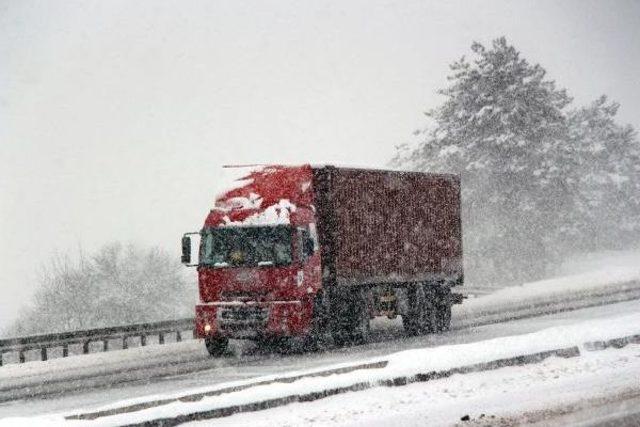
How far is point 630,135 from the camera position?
7125 cm

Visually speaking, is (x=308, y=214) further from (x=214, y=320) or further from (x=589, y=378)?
(x=589, y=378)

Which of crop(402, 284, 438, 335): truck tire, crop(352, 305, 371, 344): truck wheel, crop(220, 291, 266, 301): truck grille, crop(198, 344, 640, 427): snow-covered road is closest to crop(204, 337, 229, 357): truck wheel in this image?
crop(220, 291, 266, 301): truck grille

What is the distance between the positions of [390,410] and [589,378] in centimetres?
294

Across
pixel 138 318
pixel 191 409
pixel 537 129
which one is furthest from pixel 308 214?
pixel 138 318

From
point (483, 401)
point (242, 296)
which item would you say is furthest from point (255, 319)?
point (483, 401)

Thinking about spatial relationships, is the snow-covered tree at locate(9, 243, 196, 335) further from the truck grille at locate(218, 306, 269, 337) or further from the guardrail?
the truck grille at locate(218, 306, 269, 337)

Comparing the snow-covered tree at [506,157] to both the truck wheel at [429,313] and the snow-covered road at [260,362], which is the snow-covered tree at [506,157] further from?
the truck wheel at [429,313]

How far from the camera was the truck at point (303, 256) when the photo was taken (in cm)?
1878

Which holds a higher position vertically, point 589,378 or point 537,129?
point 537,129

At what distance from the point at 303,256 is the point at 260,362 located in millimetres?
2025

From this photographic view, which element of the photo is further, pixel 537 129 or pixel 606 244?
pixel 606 244

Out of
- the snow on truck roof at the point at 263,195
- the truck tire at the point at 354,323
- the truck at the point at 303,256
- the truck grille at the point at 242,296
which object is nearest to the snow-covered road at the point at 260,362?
the truck tire at the point at 354,323

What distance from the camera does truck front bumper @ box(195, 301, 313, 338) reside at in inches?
731

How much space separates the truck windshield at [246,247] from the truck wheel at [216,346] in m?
1.54
